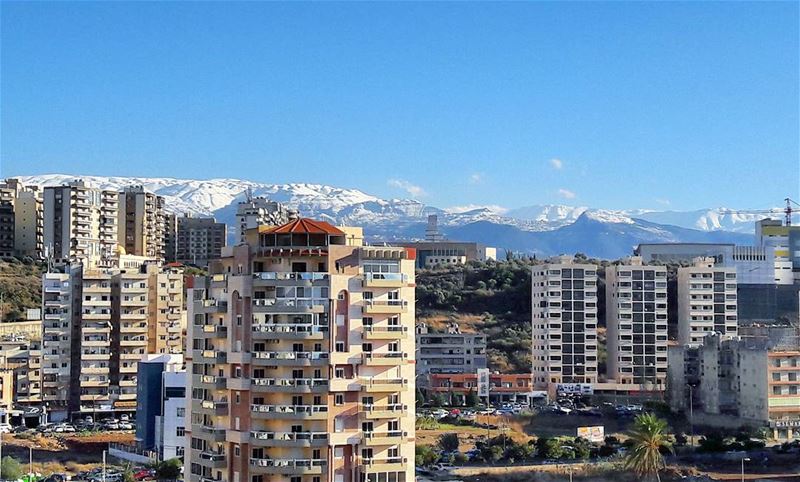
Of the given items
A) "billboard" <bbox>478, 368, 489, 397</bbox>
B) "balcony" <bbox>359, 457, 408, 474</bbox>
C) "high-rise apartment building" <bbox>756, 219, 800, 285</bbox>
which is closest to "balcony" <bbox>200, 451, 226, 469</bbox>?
"balcony" <bbox>359, 457, 408, 474</bbox>

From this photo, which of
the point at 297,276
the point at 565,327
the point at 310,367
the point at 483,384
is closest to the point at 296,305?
the point at 297,276

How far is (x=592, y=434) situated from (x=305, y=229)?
25.6 metres

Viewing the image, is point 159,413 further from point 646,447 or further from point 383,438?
point 383,438

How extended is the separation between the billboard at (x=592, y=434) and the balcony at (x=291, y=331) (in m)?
25.1

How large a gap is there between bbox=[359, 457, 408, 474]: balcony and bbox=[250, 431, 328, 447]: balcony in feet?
3.32

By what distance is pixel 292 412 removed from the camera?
1037 inches

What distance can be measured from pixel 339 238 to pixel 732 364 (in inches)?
1116

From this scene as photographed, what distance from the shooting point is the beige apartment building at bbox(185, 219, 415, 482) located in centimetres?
2644

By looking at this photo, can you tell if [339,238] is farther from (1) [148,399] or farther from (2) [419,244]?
(2) [419,244]

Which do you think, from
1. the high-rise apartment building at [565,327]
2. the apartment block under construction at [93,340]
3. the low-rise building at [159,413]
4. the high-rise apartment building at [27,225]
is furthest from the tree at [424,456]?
the high-rise apartment building at [27,225]

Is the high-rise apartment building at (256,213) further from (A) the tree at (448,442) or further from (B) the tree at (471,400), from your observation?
(A) the tree at (448,442)

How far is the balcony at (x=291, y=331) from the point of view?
26.6 m

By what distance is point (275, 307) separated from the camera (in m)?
26.9

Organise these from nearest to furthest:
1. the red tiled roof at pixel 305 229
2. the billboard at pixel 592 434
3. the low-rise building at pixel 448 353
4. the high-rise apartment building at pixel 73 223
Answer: the red tiled roof at pixel 305 229, the billboard at pixel 592 434, the low-rise building at pixel 448 353, the high-rise apartment building at pixel 73 223
